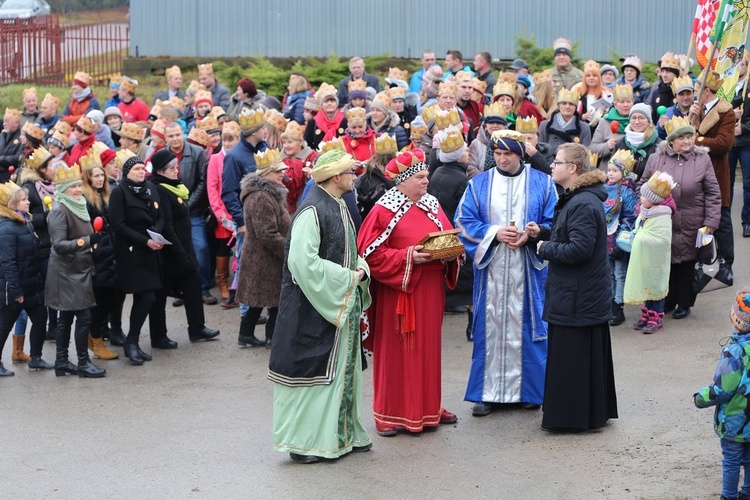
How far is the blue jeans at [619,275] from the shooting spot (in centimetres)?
1086

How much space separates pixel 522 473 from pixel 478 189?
2.40m

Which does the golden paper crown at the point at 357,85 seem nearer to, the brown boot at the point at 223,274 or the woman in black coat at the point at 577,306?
the brown boot at the point at 223,274

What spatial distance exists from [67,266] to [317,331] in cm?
343

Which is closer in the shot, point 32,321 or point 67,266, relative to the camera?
point 67,266

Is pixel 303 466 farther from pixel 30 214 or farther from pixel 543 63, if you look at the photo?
pixel 543 63

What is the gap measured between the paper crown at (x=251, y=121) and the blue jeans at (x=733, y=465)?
262 inches

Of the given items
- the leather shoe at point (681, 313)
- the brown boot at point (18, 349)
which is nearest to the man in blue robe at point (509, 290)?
the leather shoe at point (681, 313)

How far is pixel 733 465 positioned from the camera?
6.29 m

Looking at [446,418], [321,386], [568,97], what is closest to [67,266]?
[321,386]

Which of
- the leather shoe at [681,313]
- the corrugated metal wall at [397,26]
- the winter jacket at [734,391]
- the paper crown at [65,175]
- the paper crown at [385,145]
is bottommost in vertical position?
the leather shoe at [681,313]

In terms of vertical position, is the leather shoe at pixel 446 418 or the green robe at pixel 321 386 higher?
the green robe at pixel 321 386

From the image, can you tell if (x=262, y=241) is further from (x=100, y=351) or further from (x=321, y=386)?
(x=321, y=386)

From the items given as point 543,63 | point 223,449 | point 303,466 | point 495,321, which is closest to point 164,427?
point 223,449

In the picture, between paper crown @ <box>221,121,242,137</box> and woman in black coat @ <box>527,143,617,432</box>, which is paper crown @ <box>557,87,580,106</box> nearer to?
paper crown @ <box>221,121,242,137</box>
